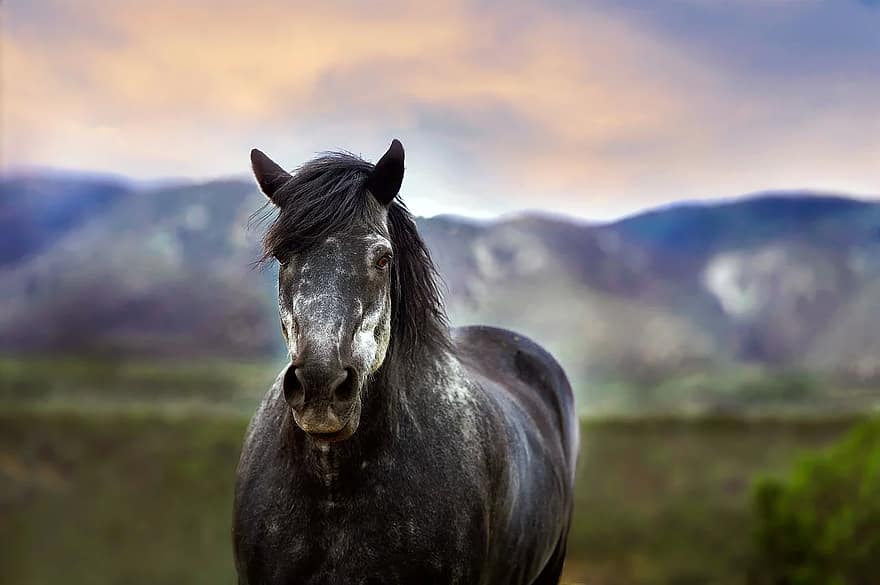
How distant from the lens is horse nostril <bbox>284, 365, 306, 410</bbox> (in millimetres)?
2945

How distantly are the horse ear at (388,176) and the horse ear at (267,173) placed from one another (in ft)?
1.25

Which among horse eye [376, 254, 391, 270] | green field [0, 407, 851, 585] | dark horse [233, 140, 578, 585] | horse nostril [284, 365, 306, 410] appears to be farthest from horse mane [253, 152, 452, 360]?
green field [0, 407, 851, 585]

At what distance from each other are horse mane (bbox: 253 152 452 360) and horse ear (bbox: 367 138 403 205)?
4cm

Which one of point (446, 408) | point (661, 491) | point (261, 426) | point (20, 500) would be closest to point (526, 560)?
point (446, 408)

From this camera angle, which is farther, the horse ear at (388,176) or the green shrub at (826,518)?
the green shrub at (826,518)

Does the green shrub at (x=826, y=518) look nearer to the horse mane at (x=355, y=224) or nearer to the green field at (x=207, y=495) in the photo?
the green field at (x=207, y=495)

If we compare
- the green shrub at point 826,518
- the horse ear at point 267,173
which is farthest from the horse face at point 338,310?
the green shrub at point 826,518

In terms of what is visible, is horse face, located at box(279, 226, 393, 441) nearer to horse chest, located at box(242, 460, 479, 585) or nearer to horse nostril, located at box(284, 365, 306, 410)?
horse nostril, located at box(284, 365, 306, 410)

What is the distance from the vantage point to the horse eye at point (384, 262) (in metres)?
3.30

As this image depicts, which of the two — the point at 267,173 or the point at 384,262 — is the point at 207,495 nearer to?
the point at 267,173

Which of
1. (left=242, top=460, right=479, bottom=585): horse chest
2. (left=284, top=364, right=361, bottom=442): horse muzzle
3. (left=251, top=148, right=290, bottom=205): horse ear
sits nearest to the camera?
(left=284, top=364, right=361, bottom=442): horse muzzle

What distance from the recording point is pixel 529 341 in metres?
6.36

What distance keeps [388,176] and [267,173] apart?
0.54 m

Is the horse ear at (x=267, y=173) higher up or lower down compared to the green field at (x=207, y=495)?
higher up
